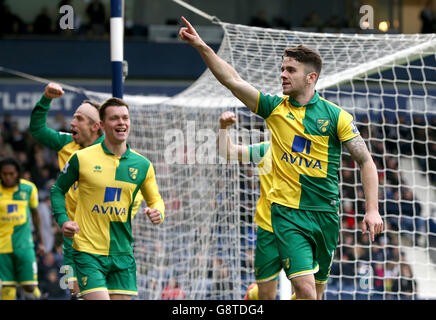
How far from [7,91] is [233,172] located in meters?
10.9

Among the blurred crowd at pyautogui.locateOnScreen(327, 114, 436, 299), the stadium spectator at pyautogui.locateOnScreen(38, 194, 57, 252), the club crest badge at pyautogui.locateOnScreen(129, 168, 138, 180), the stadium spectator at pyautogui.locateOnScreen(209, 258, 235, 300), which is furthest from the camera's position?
the stadium spectator at pyautogui.locateOnScreen(38, 194, 57, 252)

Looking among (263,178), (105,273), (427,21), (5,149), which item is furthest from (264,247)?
(427,21)

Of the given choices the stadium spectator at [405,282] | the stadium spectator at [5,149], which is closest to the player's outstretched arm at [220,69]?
the stadium spectator at [405,282]

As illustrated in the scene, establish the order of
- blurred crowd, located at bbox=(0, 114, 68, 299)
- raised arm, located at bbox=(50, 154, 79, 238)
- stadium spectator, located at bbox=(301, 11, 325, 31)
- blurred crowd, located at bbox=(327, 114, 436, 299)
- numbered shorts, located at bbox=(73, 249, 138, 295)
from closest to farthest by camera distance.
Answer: numbered shorts, located at bbox=(73, 249, 138, 295) → raised arm, located at bbox=(50, 154, 79, 238) → blurred crowd, located at bbox=(327, 114, 436, 299) → blurred crowd, located at bbox=(0, 114, 68, 299) → stadium spectator, located at bbox=(301, 11, 325, 31)

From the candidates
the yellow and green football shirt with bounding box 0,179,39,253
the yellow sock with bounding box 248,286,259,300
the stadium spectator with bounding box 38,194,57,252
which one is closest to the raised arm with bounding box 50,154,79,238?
the yellow sock with bounding box 248,286,259,300

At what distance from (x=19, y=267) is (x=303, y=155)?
5358mm

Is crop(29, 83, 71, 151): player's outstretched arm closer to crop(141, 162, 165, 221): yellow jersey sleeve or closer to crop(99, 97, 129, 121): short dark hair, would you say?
crop(99, 97, 129, 121): short dark hair

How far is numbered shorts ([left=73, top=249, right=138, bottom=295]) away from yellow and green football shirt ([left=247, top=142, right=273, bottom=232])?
51.9 inches

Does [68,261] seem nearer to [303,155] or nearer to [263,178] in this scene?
[263,178]

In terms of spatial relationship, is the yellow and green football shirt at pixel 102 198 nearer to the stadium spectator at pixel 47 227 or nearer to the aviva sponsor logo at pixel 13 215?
the aviva sponsor logo at pixel 13 215

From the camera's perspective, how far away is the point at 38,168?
15922mm

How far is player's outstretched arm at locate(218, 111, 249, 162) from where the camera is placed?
6.06 m

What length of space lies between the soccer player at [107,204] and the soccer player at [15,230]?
383 cm

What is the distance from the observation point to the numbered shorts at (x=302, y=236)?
5559 mm
